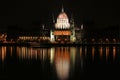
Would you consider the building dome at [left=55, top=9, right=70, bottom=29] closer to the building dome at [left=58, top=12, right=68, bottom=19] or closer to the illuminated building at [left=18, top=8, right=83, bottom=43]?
the building dome at [left=58, top=12, right=68, bottom=19]

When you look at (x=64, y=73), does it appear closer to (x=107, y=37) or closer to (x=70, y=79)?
(x=70, y=79)

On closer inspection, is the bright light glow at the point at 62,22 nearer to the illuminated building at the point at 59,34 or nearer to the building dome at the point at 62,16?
the building dome at the point at 62,16

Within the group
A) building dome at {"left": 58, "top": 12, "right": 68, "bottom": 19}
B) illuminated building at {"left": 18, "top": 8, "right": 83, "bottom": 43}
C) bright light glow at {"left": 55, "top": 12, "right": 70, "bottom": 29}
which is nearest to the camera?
illuminated building at {"left": 18, "top": 8, "right": 83, "bottom": 43}

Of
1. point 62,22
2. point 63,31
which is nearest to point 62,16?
point 62,22

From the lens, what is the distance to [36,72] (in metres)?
24.7

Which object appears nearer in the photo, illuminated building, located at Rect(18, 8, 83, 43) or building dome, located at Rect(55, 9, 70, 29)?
illuminated building, located at Rect(18, 8, 83, 43)

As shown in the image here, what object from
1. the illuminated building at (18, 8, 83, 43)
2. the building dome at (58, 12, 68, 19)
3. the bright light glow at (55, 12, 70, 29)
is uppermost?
the building dome at (58, 12, 68, 19)

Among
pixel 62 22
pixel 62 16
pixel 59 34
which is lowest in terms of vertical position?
pixel 59 34

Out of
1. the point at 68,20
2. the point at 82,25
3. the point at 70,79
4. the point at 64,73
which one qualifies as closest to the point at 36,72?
the point at 64,73

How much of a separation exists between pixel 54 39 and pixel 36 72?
98987mm

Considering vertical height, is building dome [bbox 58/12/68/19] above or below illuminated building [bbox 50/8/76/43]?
above

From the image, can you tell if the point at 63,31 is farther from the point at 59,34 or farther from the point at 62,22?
the point at 62,22

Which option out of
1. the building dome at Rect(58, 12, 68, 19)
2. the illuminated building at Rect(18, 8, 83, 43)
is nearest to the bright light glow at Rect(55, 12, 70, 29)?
the building dome at Rect(58, 12, 68, 19)

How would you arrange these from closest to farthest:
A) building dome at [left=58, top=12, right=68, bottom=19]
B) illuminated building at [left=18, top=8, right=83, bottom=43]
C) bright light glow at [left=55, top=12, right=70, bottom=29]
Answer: illuminated building at [left=18, top=8, right=83, bottom=43]
bright light glow at [left=55, top=12, right=70, bottom=29]
building dome at [left=58, top=12, right=68, bottom=19]
